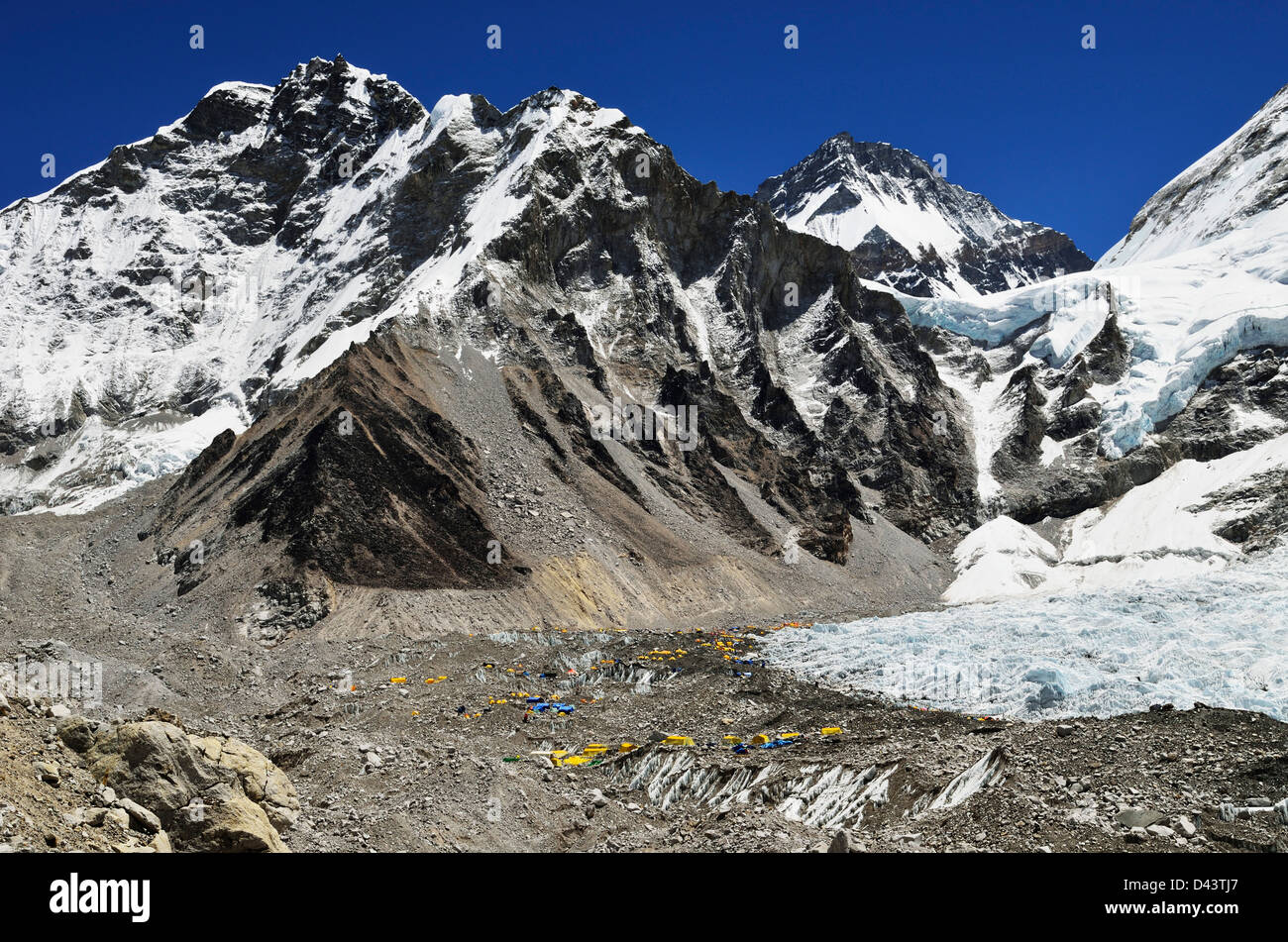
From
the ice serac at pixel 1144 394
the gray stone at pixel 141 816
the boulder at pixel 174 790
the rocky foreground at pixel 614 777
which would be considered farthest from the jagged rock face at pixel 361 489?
the ice serac at pixel 1144 394

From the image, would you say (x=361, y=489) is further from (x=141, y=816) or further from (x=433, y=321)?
(x=141, y=816)

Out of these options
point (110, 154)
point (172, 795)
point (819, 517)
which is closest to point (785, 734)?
point (172, 795)

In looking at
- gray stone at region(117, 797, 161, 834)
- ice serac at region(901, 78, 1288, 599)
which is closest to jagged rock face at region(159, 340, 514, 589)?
gray stone at region(117, 797, 161, 834)

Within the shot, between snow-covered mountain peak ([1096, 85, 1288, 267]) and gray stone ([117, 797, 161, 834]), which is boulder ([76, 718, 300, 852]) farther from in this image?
snow-covered mountain peak ([1096, 85, 1288, 267])

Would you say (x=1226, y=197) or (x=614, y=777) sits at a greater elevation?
(x=1226, y=197)

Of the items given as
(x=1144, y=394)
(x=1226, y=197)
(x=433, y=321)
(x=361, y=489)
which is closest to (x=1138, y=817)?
(x=361, y=489)
